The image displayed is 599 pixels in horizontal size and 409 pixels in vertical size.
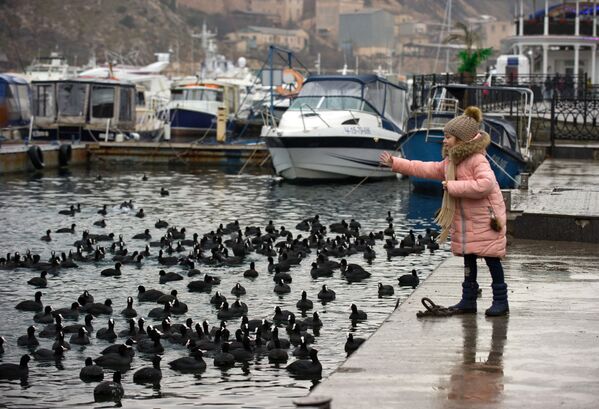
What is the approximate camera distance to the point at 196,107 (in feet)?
220

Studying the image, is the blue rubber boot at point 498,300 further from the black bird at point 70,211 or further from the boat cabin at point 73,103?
the boat cabin at point 73,103

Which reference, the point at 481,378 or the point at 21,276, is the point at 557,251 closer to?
the point at 481,378

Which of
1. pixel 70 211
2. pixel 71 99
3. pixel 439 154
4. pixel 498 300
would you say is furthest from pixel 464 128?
pixel 71 99

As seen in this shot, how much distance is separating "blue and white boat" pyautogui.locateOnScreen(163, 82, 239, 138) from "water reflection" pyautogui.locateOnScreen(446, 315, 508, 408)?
4983cm

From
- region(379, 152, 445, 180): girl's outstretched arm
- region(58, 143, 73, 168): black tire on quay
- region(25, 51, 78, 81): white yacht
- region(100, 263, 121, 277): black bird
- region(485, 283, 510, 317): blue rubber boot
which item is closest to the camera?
region(379, 152, 445, 180): girl's outstretched arm

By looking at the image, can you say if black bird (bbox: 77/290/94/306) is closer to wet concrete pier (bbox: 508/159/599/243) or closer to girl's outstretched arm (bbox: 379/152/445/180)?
wet concrete pier (bbox: 508/159/599/243)

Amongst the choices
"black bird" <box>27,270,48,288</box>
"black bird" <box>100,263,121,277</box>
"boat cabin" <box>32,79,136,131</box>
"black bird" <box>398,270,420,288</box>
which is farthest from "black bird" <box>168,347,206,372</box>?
"boat cabin" <box>32,79,136,131</box>

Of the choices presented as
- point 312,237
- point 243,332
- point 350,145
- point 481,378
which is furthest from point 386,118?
point 481,378

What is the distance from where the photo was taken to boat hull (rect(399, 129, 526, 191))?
3631cm

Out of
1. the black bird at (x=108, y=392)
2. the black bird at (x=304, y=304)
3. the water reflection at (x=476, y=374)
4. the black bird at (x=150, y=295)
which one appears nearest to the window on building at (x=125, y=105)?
the black bird at (x=150, y=295)

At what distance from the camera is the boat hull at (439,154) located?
36.3 meters

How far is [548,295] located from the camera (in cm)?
1515

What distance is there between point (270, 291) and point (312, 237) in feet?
19.3

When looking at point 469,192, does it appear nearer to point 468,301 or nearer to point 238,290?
point 468,301
